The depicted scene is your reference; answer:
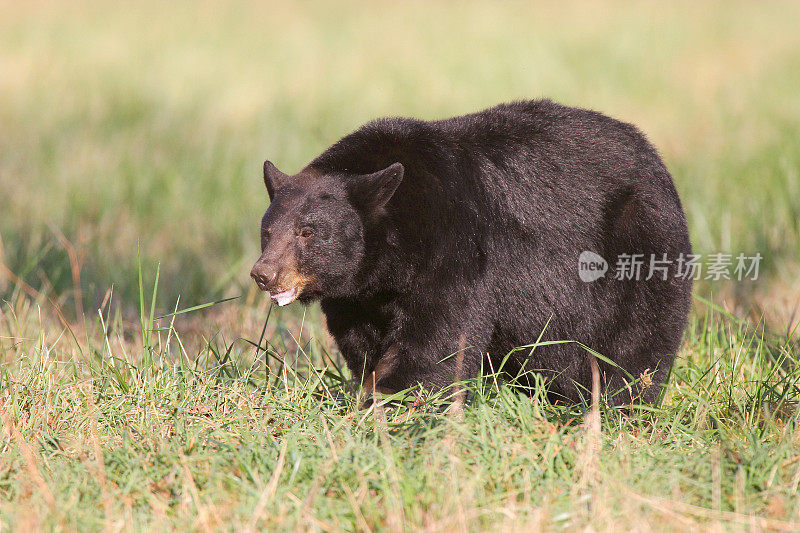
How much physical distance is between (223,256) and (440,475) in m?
4.00

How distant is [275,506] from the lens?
2938 millimetres

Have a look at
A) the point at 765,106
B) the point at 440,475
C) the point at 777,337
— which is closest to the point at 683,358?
the point at 777,337

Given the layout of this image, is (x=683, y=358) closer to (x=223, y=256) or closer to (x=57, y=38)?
(x=223, y=256)

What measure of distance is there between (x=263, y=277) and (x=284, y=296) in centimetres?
13

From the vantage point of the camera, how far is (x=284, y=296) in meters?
3.67

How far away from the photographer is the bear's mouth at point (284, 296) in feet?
12.0

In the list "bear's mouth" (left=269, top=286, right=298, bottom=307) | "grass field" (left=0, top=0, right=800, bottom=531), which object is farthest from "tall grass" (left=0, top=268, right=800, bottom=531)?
"bear's mouth" (left=269, top=286, right=298, bottom=307)

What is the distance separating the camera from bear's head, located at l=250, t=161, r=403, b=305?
3656 mm

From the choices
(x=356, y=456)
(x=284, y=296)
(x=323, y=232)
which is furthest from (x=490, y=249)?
(x=356, y=456)

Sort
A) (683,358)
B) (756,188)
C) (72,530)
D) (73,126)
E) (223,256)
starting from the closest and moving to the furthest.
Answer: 1. (72,530)
2. (683,358)
3. (223,256)
4. (756,188)
5. (73,126)

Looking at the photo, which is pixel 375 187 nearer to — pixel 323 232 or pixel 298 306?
pixel 323 232

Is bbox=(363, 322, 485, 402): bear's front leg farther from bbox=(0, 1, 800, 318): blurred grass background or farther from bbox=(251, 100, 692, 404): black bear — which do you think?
bbox=(0, 1, 800, 318): blurred grass background

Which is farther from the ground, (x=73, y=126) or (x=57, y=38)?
(x=57, y=38)

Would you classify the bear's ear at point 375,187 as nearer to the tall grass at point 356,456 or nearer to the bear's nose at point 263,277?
the bear's nose at point 263,277
